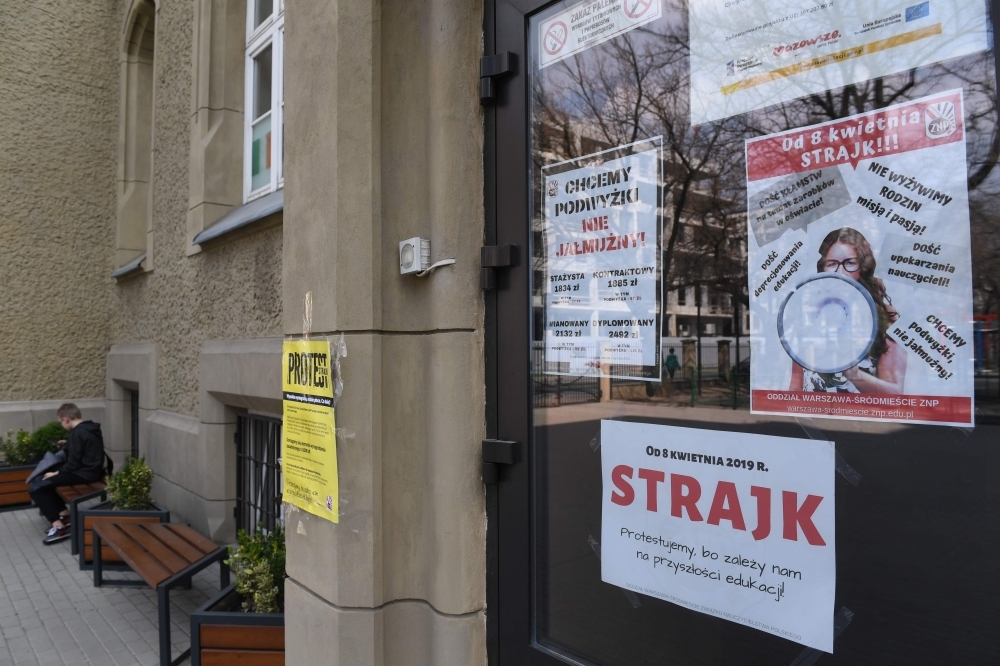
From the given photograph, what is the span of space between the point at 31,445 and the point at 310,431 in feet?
26.0

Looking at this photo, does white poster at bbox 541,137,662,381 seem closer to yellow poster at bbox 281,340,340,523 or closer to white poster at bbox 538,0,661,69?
white poster at bbox 538,0,661,69

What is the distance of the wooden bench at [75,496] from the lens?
6395mm

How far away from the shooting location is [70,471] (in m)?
7.48

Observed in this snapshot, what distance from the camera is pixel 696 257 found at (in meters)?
2.05

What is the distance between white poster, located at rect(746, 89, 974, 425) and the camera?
1.58m

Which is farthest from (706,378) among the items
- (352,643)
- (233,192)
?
(233,192)

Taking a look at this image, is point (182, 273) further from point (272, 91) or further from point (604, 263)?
point (604, 263)

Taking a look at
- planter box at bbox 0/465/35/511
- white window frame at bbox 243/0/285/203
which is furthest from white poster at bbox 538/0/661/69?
planter box at bbox 0/465/35/511

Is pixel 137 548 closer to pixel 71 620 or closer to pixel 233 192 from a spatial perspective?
pixel 71 620

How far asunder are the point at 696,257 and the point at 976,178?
0.70 m

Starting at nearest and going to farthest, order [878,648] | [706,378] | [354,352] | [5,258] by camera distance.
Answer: [878,648], [706,378], [354,352], [5,258]

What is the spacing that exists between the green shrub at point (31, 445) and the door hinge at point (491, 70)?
329 inches

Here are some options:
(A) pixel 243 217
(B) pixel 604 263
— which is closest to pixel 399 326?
(B) pixel 604 263

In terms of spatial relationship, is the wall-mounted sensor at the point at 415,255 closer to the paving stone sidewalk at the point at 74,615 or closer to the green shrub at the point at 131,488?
the paving stone sidewalk at the point at 74,615
